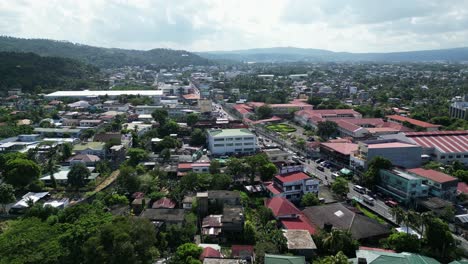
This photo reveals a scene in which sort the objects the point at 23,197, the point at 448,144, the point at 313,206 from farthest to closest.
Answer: the point at 448,144
the point at 23,197
the point at 313,206

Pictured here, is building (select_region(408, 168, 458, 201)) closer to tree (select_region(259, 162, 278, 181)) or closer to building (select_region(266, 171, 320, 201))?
building (select_region(266, 171, 320, 201))

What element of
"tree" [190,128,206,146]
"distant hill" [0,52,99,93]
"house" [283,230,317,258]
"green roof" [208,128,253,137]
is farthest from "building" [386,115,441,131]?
"distant hill" [0,52,99,93]

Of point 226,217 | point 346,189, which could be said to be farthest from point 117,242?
point 346,189

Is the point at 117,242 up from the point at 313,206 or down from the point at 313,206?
up

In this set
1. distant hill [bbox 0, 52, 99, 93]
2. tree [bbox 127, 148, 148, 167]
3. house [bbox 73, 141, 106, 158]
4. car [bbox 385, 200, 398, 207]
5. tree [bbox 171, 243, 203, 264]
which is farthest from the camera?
distant hill [bbox 0, 52, 99, 93]

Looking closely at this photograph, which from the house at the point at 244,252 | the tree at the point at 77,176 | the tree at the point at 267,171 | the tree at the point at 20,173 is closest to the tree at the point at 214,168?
the tree at the point at 267,171

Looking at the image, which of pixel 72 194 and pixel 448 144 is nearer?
pixel 72 194

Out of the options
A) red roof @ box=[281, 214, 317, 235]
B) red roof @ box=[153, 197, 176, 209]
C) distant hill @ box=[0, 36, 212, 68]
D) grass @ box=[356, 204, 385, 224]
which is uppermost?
distant hill @ box=[0, 36, 212, 68]

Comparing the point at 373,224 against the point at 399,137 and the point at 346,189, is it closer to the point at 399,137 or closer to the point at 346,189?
the point at 346,189
